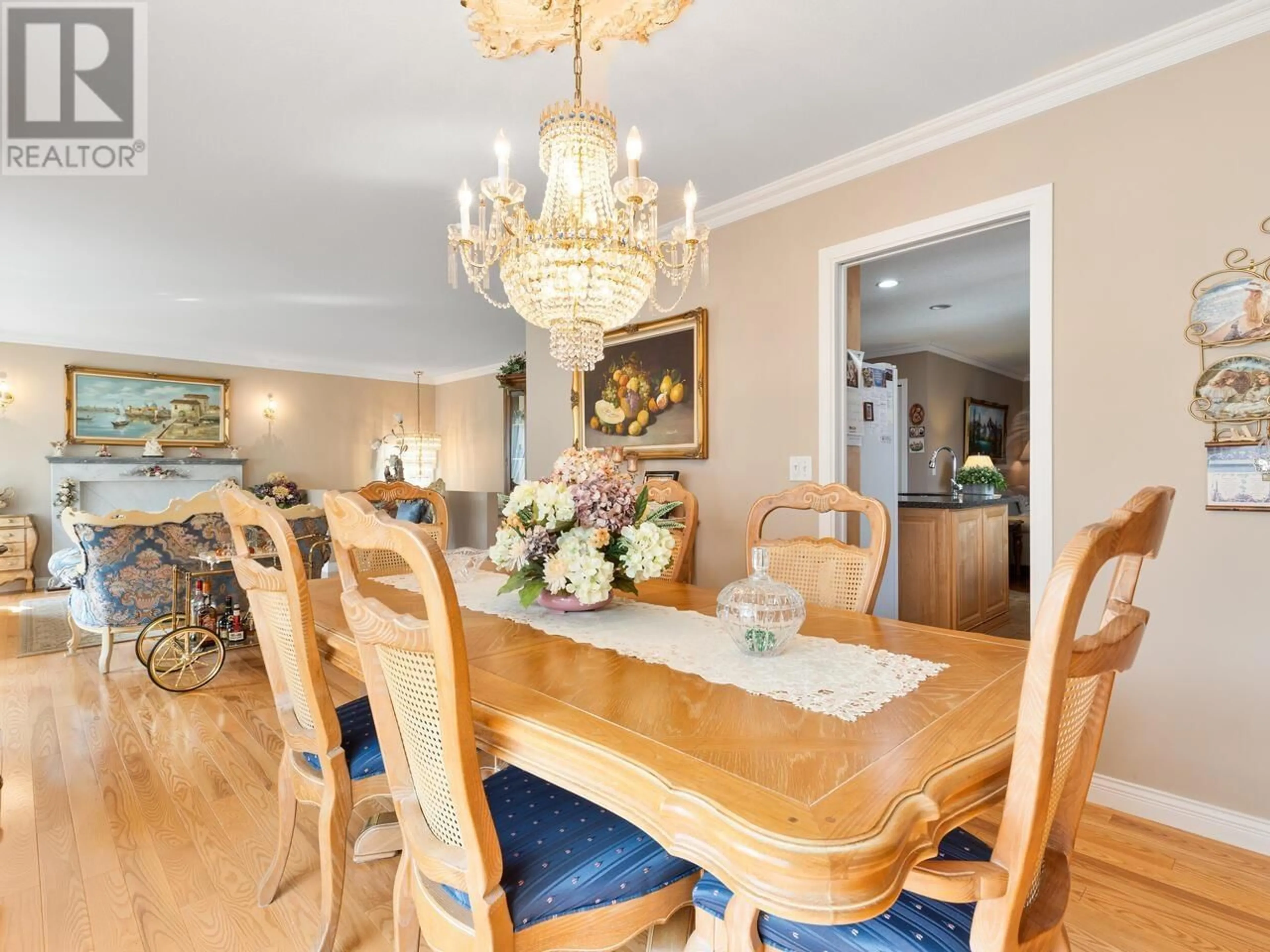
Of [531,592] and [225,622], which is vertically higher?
[531,592]

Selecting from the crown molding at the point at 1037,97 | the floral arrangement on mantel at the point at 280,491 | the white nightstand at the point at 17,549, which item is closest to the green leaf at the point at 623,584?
the crown molding at the point at 1037,97

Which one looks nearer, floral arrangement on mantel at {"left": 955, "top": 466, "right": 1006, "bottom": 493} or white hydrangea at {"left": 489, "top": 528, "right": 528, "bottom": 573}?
white hydrangea at {"left": 489, "top": 528, "right": 528, "bottom": 573}

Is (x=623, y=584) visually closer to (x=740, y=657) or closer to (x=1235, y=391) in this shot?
(x=740, y=657)

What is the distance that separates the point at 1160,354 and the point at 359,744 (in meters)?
2.58

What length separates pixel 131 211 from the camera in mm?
3266

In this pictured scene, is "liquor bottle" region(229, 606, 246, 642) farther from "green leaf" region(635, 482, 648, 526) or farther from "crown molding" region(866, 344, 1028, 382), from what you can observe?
"crown molding" region(866, 344, 1028, 382)

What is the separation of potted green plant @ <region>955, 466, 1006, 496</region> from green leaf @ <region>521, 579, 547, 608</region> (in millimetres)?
4729

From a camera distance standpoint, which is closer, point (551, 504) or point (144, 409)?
point (551, 504)

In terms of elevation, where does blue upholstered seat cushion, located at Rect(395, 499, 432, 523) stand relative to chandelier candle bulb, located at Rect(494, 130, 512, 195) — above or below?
below

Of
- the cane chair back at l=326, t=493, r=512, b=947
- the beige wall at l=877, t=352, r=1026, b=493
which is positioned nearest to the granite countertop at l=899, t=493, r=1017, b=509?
the beige wall at l=877, t=352, r=1026, b=493

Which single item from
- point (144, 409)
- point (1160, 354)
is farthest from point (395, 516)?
point (144, 409)

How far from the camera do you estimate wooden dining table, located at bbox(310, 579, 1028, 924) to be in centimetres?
65

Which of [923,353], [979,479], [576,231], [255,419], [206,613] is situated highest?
[923,353]

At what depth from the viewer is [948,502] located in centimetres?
421
